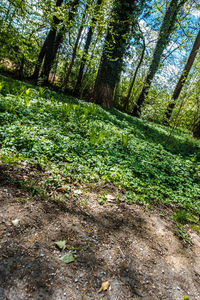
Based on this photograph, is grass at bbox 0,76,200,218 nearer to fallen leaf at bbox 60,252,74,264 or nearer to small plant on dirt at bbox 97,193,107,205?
small plant on dirt at bbox 97,193,107,205

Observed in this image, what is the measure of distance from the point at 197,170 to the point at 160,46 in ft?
32.1

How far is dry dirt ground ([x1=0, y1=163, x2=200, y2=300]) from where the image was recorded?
4.14ft

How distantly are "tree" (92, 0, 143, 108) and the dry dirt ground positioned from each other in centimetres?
780

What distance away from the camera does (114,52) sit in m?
8.66

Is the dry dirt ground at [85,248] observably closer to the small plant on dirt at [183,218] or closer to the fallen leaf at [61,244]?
the fallen leaf at [61,244]

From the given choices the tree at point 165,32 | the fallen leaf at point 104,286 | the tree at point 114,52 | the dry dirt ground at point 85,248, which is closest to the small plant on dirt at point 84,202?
the dry dirt ground at point 85,248

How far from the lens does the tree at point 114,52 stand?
8461 millimetres

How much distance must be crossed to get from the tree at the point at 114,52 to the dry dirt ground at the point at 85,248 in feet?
25.6

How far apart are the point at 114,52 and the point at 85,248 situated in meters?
9.46

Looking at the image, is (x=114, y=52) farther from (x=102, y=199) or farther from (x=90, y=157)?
(x=102, y=199)

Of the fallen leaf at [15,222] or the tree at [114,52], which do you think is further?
the tree at [114,52]

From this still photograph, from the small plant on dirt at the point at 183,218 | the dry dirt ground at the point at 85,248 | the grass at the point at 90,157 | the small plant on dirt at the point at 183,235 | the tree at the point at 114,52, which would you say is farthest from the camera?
the tree at the point at 114,52

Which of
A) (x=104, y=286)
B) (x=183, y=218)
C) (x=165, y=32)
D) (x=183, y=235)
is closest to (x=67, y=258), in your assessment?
(x=104, y=286)

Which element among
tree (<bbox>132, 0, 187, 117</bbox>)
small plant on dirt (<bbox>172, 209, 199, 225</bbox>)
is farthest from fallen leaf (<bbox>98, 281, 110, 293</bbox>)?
tree (<bbox>132, 0, 187, 117</bbox>)
